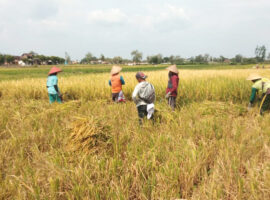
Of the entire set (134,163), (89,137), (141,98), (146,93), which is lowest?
(134,163)

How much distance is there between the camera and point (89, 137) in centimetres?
245

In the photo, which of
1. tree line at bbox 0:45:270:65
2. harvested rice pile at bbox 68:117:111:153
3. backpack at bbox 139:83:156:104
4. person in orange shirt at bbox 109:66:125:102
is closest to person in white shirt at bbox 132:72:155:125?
backpack at bbox 139:83:156:104

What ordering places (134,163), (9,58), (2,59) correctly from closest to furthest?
(134,163)
(2,59)
(9,58)

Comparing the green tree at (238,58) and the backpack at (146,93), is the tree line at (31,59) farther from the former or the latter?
the green tree at (238,58)

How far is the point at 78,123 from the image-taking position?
2.68 metres

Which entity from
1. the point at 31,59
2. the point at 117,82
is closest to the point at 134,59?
the point at 31,59

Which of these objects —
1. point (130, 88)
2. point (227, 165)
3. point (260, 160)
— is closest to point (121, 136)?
point (227, 165)

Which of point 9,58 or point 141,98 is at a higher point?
point 9,58

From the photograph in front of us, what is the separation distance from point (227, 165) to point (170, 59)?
141 metres

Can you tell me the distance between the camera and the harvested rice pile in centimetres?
242

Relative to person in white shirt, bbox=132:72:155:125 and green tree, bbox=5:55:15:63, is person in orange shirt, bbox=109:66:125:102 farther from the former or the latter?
green tree, bbox=5:55:15:63

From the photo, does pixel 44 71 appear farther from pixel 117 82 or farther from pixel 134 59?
pixel 134 59

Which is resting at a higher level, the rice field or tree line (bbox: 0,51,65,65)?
tree line (bbox: 0,51,65,65)

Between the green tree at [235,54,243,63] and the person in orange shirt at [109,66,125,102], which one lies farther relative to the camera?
the green tree at [235,54,243,63]
